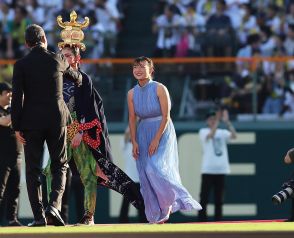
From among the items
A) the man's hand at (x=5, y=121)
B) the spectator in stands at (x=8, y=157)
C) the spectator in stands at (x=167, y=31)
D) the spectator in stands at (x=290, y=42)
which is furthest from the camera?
the spectator in stands at (x=167, y=31)

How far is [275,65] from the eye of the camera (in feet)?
59.1

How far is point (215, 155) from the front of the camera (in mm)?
17891

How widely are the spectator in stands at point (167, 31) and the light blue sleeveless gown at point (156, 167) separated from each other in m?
7.22

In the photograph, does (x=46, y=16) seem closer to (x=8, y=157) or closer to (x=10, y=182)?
(x=10, y=182)

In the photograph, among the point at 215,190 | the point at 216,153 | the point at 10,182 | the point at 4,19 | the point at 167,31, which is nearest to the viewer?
the point at 10,182

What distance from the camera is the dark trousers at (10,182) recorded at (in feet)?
47.8

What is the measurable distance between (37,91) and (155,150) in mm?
1817

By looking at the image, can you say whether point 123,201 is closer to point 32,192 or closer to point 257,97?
→ point 257,97

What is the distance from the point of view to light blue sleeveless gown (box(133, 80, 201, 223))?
12.4m

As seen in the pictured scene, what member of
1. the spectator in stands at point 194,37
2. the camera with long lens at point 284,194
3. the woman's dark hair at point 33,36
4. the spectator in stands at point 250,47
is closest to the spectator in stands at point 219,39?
the spectator in stands at point 194,37

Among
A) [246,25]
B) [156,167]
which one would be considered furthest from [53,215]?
[246,25]

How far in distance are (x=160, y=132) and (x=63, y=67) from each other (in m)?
1.56

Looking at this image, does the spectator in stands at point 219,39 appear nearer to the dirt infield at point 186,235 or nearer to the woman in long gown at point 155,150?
the woman in long gown at point 155,150

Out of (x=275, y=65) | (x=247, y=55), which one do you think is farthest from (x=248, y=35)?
(x=275, y=65)
